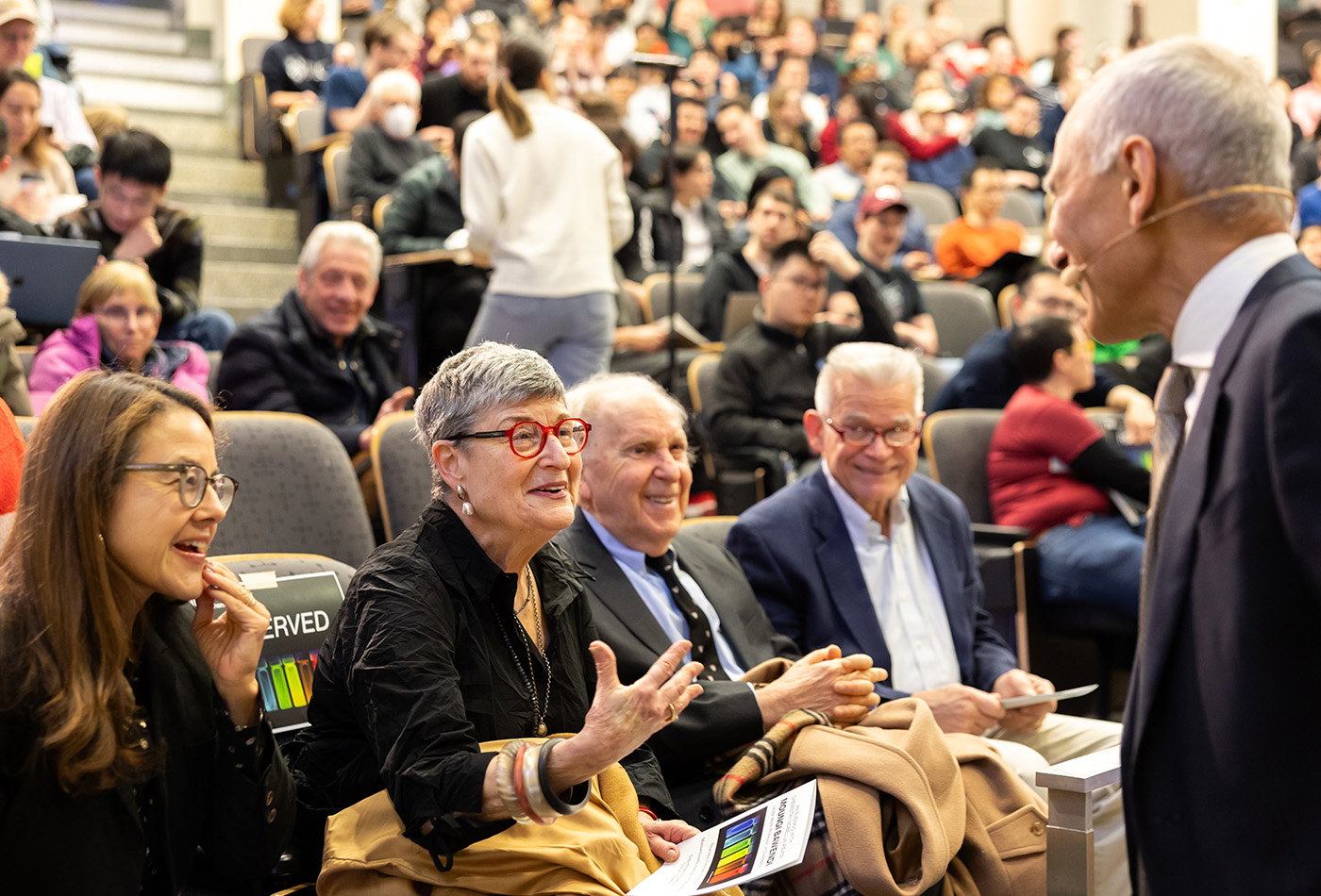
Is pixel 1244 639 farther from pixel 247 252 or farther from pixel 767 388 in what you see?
pixel 247 252

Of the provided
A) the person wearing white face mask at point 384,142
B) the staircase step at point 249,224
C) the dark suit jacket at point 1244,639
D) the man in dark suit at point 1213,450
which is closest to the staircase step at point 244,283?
the staircase step at point 249,224

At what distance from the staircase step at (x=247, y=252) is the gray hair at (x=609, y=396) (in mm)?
4513

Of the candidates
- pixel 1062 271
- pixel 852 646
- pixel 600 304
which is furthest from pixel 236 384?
pixel 1062 271

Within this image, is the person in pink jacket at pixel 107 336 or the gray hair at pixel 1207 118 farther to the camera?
the person in pink jacket at pixel 107 336

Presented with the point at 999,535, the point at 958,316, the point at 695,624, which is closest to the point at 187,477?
the point at 695,624

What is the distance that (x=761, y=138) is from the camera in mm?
7910

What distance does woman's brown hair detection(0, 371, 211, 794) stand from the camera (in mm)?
1438

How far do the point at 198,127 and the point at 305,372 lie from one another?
5.01m

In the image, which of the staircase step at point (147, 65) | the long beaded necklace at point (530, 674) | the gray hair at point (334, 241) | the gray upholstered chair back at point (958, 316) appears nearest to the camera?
the long beaded necklace at point (530, 674)

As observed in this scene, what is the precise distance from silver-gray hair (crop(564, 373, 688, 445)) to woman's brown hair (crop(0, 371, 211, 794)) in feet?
3.17

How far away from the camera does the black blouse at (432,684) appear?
1531 mm

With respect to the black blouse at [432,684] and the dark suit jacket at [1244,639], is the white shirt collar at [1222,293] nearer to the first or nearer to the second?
the dark suit jacket at [1244,639]

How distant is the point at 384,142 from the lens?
595cm

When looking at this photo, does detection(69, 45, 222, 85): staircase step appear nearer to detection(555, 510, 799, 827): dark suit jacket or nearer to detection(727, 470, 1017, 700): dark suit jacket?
detection(727, 470, 1017, 700): dark suit jacket
